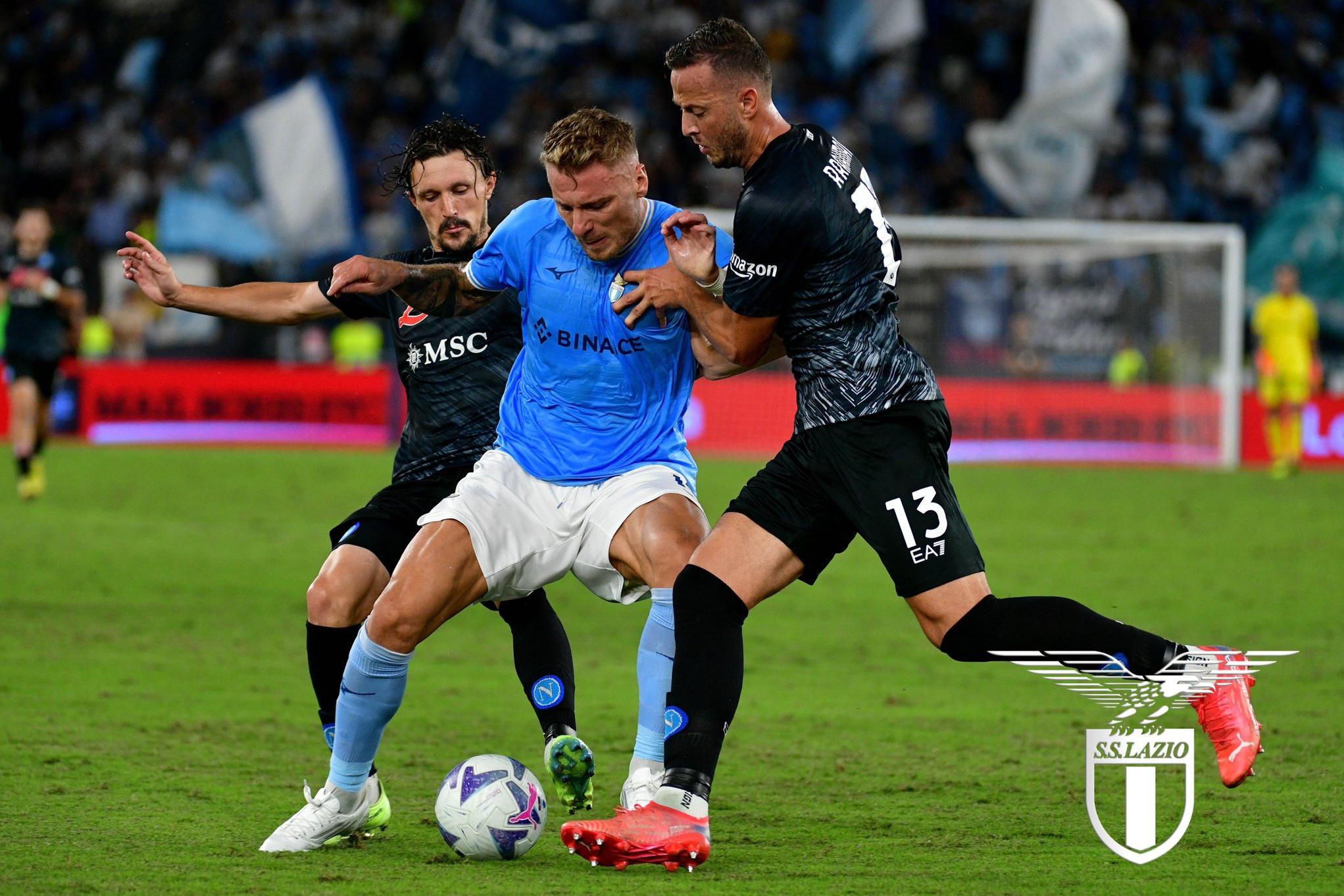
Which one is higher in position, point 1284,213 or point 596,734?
point 1284,213

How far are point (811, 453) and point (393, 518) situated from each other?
152cm

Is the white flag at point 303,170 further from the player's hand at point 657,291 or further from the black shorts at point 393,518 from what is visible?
the player's hand at point 657,291

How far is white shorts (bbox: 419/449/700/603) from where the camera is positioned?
498 centimetres

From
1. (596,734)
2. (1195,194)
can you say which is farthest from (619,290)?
(1195,194)

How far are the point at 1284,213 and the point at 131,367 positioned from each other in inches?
599

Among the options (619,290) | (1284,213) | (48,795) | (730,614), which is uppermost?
(1284,213)

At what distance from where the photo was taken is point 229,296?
17.5 feet

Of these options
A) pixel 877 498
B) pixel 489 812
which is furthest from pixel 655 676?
pixel 877 498

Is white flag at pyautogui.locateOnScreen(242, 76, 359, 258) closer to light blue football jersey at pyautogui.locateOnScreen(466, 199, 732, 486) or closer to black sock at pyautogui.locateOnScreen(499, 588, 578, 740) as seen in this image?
black sock at pyautogui.locateOnScreen(499, 588, 578, 740)

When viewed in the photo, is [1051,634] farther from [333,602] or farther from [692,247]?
[333,602]

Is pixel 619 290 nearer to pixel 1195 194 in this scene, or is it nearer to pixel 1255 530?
pixel 1255 530

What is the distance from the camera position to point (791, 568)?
470 centimetres

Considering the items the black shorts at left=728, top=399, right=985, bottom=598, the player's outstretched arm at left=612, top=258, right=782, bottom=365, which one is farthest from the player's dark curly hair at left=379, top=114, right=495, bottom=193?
the black shorts at left=728, top=399, right=985, bottom=598

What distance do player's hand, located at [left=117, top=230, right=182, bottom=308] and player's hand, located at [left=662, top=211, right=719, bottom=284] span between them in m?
1.60
